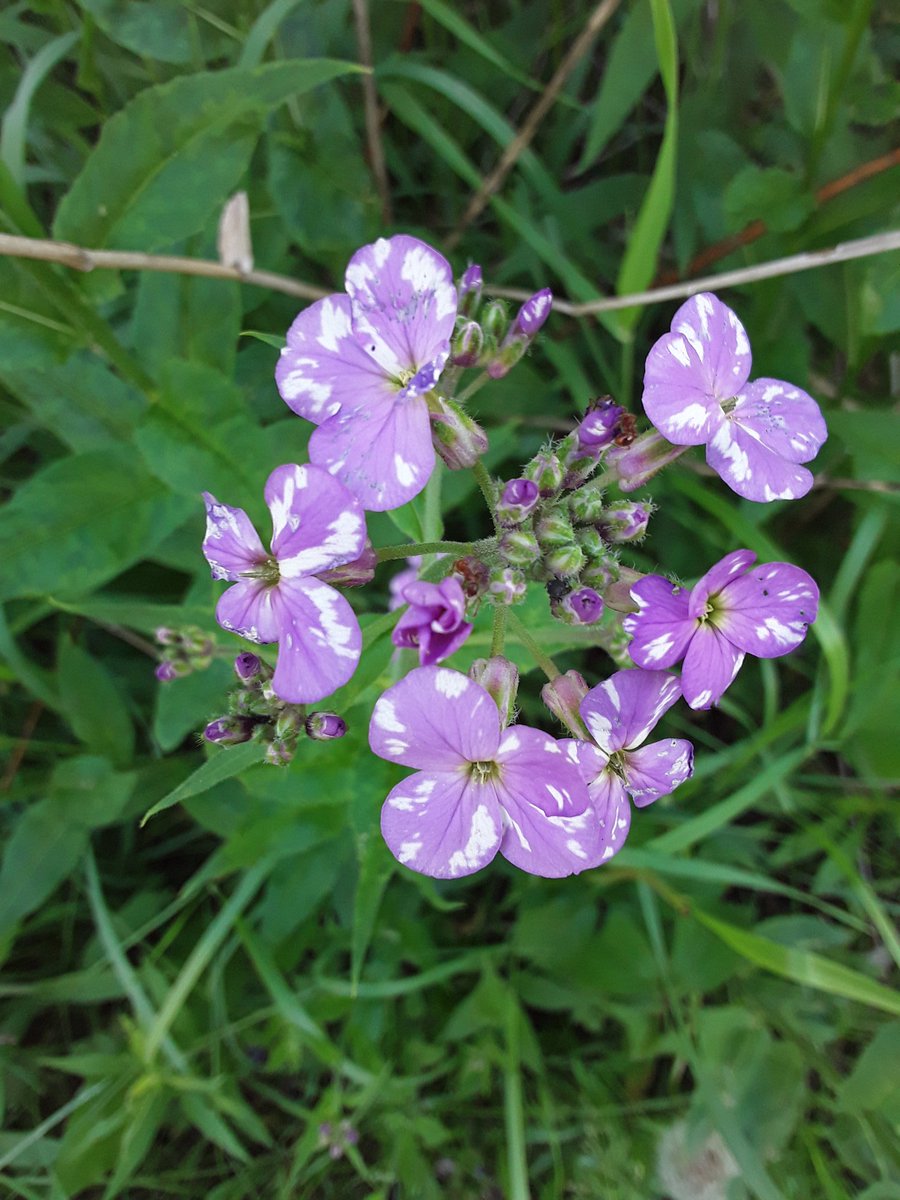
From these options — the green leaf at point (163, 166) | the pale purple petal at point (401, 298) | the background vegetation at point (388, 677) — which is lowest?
the background vegetation at point (388, 677)

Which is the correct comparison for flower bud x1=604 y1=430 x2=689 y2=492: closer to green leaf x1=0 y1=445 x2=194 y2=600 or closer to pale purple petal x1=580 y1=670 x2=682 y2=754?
pale purple petal x1=580 y1=670 x2=682 y2=754

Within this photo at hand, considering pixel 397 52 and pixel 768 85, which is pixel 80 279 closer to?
pixel 397 52

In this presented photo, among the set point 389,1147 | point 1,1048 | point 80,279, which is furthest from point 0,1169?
point 80,279

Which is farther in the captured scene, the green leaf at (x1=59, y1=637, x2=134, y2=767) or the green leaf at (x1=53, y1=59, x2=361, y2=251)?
the green leaf at (x1=59, y1=637, x2=134, y2=767)

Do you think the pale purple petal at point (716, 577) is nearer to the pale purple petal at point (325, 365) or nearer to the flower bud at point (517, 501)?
the flower bud at point (517, 501)

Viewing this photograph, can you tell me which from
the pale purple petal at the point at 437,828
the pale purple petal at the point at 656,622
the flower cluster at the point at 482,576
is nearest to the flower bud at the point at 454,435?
the flower cluster at the point at 482,576

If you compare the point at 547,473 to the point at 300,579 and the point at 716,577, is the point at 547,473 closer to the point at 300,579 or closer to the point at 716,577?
the point at 716,577

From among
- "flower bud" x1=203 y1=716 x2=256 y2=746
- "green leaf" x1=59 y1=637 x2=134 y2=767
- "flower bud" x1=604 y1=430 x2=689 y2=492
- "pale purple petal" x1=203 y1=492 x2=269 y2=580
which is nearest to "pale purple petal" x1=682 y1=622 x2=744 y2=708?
"flower bud" x1=604 y1=430 x2=689 y2=492
